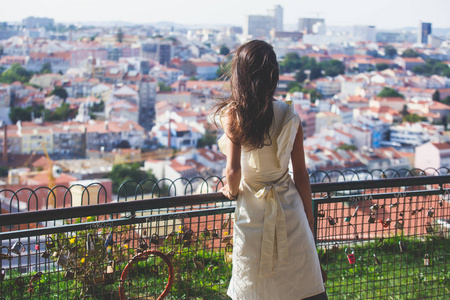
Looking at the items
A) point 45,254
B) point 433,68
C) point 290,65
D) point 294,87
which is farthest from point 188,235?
point 433,68

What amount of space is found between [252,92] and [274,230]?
25 centimetres

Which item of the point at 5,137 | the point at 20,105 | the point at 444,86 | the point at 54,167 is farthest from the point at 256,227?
the point at 444,86

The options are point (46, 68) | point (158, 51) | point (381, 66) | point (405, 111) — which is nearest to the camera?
point (405, 111)

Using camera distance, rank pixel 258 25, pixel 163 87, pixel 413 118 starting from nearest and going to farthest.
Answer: pixel 413 118
pixel 163 87
pixel 258 25

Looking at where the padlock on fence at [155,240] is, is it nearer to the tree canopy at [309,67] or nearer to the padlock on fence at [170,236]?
the padlock on fence at [170,236]

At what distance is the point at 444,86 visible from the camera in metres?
46.8

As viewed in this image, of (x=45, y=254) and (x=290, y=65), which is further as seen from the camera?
(x=290, y=65)

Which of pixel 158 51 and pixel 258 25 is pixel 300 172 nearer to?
pixel 158 51

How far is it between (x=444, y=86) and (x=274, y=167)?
5010 centimetres

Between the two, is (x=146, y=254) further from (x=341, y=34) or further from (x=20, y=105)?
(x=341, y=34)

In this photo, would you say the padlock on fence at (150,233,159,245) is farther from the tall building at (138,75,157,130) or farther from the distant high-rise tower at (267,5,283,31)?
the distant high-rise tower at (267,5,283,31)

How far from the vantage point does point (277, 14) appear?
2653 inches

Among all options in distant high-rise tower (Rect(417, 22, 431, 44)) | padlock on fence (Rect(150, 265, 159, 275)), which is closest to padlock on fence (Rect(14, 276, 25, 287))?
padlock on fence (Rect(150, 265, 159, 275))

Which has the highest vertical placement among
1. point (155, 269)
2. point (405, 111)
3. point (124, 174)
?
point (155, 269)
